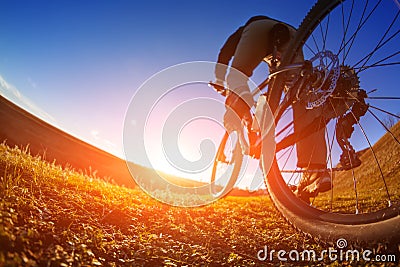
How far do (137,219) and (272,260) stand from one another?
4.34 feet

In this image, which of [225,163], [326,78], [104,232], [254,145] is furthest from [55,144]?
[326,78]

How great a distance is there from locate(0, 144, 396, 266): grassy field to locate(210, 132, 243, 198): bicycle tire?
1.98 m

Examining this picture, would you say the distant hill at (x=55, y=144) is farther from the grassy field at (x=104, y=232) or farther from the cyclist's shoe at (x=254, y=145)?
the grassy field at (x=104, y=232)

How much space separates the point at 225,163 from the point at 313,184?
297 cm

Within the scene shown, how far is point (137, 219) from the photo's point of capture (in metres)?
2.63

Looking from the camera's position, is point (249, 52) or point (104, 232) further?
point (249, 52)

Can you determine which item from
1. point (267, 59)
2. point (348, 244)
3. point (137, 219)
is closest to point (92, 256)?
point (137, 219)

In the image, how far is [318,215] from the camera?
222cm

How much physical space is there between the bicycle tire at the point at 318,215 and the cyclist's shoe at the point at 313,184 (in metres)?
0.47

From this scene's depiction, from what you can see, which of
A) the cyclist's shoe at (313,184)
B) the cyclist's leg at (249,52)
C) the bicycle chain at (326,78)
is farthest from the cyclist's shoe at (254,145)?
the bicycle chain at (326,78)

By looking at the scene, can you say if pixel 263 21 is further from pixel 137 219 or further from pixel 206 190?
pixel 206 190

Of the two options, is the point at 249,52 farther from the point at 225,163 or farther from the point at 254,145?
the point at 225,163

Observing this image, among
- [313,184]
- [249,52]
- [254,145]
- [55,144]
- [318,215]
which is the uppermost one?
[249,52]

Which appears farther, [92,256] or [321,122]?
[321,122]
